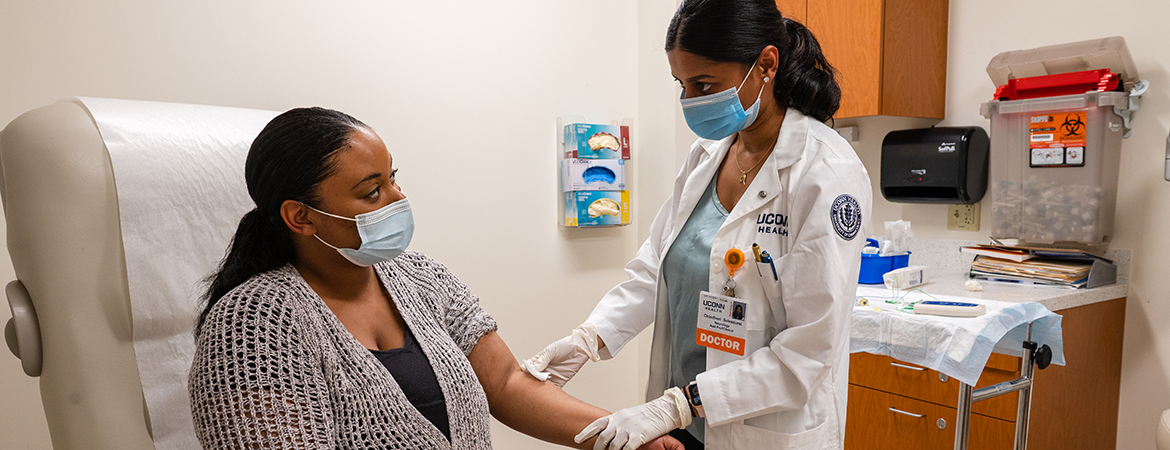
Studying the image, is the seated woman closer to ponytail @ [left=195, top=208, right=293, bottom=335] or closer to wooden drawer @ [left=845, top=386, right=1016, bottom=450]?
ponytail @ [left=195, top=208, right=293, bottom=335]

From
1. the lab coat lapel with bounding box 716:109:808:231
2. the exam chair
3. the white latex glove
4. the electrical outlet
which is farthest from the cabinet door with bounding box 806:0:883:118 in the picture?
the exam chair

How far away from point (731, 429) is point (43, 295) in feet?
3.91

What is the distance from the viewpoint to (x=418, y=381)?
1141mm

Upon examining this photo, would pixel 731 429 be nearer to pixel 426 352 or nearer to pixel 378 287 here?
pixel 426 352

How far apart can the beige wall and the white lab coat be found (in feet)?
4.49

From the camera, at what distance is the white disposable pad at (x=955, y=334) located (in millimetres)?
1556

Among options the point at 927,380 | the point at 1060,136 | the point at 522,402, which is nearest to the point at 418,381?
the point at 522,402

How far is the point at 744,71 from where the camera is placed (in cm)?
126

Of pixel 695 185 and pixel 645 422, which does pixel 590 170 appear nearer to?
pixel 695 185

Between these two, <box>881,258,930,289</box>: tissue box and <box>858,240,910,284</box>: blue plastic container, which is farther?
<box>858,240,910,284</box>: blue plastic container

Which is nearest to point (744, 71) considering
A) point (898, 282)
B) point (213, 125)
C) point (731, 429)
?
point (731, 429)

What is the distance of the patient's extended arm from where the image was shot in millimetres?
1381

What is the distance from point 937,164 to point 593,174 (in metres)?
1.22

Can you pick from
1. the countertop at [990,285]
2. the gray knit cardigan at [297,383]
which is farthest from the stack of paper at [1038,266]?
the gray knit cardigan at [297,383]
